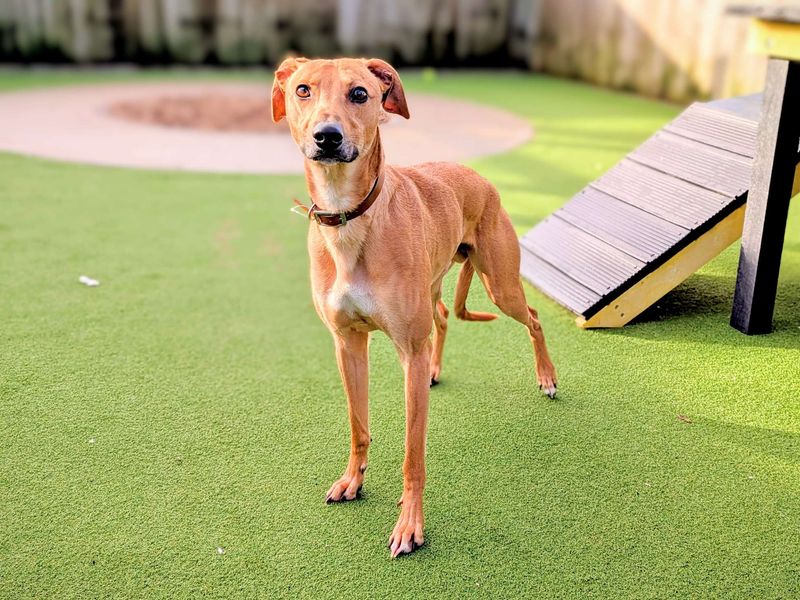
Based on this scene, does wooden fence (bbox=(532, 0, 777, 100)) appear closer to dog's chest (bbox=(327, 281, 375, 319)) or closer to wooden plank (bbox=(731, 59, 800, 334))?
wooden plank (bbox=(731, 59, 800, 334))

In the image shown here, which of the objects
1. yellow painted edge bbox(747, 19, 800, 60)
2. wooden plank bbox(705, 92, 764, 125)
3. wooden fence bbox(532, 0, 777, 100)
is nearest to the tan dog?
yellow painted edge bbox(747, 19, 800, 60)

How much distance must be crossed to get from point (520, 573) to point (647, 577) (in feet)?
1.16

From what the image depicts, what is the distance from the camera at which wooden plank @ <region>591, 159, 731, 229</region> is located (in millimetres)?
3512

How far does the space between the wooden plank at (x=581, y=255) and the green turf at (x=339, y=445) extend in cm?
23

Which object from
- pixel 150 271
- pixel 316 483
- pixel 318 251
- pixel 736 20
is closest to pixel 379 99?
pixel 318 251

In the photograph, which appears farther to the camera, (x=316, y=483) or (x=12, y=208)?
(x=12, y=208)

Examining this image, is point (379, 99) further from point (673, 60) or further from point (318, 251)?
point (673, 60)

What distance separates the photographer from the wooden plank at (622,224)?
3.51 meters

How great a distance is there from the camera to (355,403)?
8.22 feet

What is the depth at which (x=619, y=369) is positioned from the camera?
329 cm

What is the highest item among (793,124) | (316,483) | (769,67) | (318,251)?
(769,67)

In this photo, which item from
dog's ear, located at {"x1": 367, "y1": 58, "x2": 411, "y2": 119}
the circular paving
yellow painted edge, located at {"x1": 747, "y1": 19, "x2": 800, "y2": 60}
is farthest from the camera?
the circular paving

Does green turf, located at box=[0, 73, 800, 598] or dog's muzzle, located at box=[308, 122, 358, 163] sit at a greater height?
dog's muzzle, located at box=[308, 122, 358, 163]

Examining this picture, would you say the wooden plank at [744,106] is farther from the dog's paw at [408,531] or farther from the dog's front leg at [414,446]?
the dog's paw at [408,531]
